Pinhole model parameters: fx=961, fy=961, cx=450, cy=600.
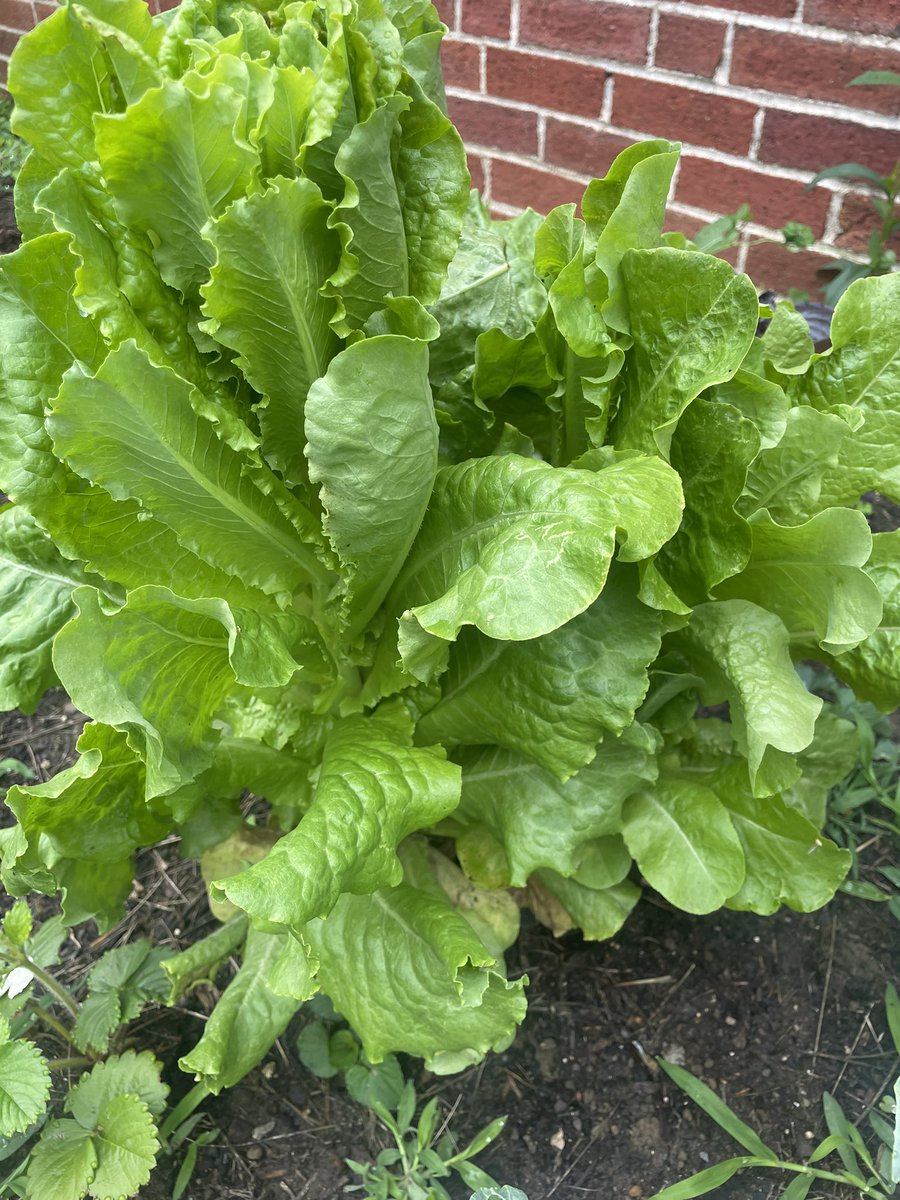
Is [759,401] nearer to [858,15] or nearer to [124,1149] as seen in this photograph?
[124,1149]

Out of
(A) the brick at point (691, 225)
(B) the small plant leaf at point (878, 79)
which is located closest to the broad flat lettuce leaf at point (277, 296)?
(B) the small plant leaf at point (878, 79)

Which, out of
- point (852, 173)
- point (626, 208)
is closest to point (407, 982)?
point (626, 208)

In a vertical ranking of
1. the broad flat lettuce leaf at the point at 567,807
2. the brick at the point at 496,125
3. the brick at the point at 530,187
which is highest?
the brick at the point at 496,125

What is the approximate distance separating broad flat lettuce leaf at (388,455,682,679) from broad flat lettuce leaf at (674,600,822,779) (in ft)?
0.80

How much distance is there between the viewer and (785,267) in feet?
7.85

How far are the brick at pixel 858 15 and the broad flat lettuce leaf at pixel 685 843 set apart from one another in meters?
1.67

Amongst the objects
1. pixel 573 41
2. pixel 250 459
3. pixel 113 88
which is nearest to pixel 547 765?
pixel 250 459

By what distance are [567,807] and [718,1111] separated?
472 millimetres

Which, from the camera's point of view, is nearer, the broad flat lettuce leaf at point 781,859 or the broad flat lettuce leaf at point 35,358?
the broad flat lettuce leaf at point 35,358

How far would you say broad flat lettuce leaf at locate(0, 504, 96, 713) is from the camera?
1.22 m

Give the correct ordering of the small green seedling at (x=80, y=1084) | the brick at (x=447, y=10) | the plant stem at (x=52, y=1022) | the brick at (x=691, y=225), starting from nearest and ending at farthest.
Answer: the small green seedling at (x=80, y=1084)
the plant stem at (x=52, y=1022)
the brick at (x=691, y=225)
the brick at (x=447, y=10)

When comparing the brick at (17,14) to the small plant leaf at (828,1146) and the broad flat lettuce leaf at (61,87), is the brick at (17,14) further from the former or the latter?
the small plant leaf at (828,1146)

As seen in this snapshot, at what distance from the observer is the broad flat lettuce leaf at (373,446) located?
0.89 m

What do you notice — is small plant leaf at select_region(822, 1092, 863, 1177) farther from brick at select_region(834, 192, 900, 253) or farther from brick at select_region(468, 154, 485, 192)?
brick at select_region(468, 154, 485, 192)
